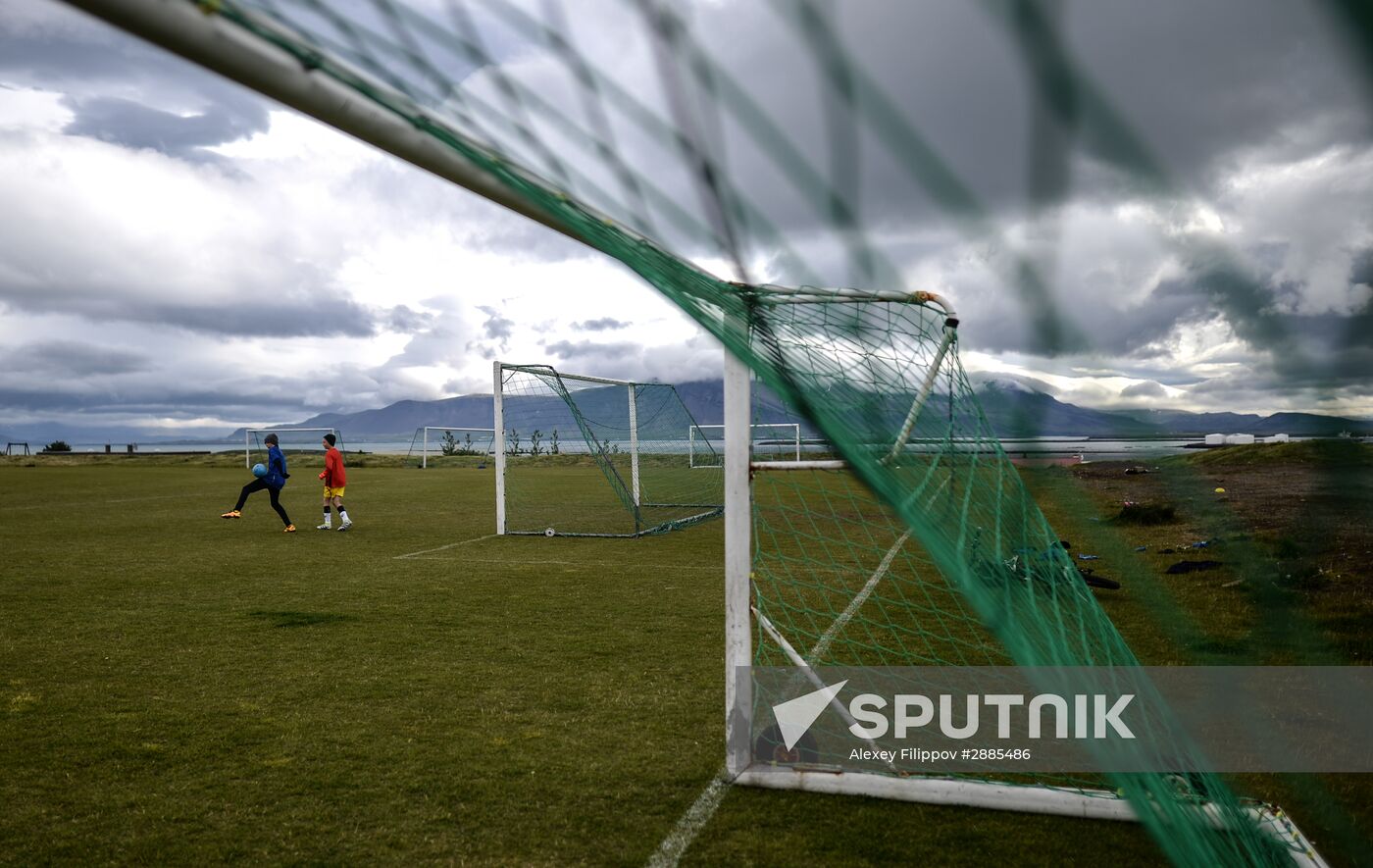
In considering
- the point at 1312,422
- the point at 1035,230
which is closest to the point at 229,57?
the point at 1035,230

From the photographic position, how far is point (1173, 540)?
1068cm

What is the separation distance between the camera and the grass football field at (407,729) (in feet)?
9.93

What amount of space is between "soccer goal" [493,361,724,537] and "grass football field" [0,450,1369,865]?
324 centimetres

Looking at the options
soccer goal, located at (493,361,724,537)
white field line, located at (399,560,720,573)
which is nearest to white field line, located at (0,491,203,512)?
soccer goal, located at (493,361,724,537)

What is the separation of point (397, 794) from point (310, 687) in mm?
1769

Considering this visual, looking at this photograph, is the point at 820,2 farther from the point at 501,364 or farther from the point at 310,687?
the point at 501,364

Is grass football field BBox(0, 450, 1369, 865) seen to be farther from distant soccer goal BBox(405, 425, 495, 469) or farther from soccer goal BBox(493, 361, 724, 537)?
distant soccer goal BBox(405, 425, 495, 469)

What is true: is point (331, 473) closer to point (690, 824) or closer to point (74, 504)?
point (74, 504)

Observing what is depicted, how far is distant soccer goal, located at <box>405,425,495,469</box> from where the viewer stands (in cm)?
3950

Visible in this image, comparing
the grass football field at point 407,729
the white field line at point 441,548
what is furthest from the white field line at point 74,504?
the white field line at point 441,548

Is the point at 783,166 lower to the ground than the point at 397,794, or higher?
higher

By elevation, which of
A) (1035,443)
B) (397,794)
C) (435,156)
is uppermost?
(435,156)

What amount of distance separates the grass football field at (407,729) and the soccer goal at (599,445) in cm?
324

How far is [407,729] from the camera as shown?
13.8 ft
